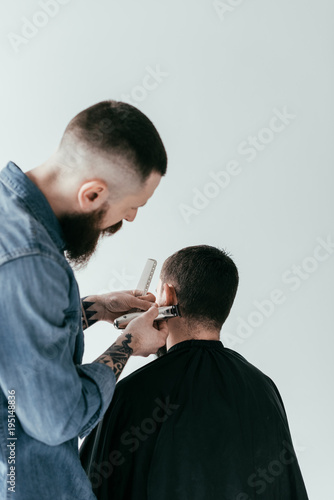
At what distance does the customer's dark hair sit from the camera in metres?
1.04

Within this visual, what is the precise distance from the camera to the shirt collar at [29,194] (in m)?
1.00

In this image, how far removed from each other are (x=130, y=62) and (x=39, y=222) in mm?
1646

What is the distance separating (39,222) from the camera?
1.00 metres

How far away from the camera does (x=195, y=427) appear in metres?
1.40

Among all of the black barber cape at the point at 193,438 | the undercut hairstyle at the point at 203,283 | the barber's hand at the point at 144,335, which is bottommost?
the black barber cape at the point at 193,438

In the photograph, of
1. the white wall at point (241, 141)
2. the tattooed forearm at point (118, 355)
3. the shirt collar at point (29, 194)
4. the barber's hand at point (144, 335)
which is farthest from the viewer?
the white wall at point (241, 141)

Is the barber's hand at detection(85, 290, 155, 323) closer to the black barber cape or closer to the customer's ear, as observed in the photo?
the customer's ear

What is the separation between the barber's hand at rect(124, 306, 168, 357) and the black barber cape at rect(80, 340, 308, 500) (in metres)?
0.22

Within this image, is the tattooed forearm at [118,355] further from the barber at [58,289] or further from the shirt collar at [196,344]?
the shirt collar at [196,344]

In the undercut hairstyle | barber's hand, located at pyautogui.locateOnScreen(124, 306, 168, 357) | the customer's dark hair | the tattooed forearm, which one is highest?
the customer's dark hair

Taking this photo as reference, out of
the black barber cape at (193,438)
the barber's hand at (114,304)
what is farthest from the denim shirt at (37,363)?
the barber's hand at (114,304)

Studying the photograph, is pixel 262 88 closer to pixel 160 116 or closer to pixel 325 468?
pixel 160 116

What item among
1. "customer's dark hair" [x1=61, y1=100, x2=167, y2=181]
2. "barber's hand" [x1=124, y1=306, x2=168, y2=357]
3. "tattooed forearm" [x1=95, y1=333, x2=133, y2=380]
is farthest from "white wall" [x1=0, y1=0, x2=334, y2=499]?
"customer's dark hair" [x1=61, y1=100, x2=167, y2=181]

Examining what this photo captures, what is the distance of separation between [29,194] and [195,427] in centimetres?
80
